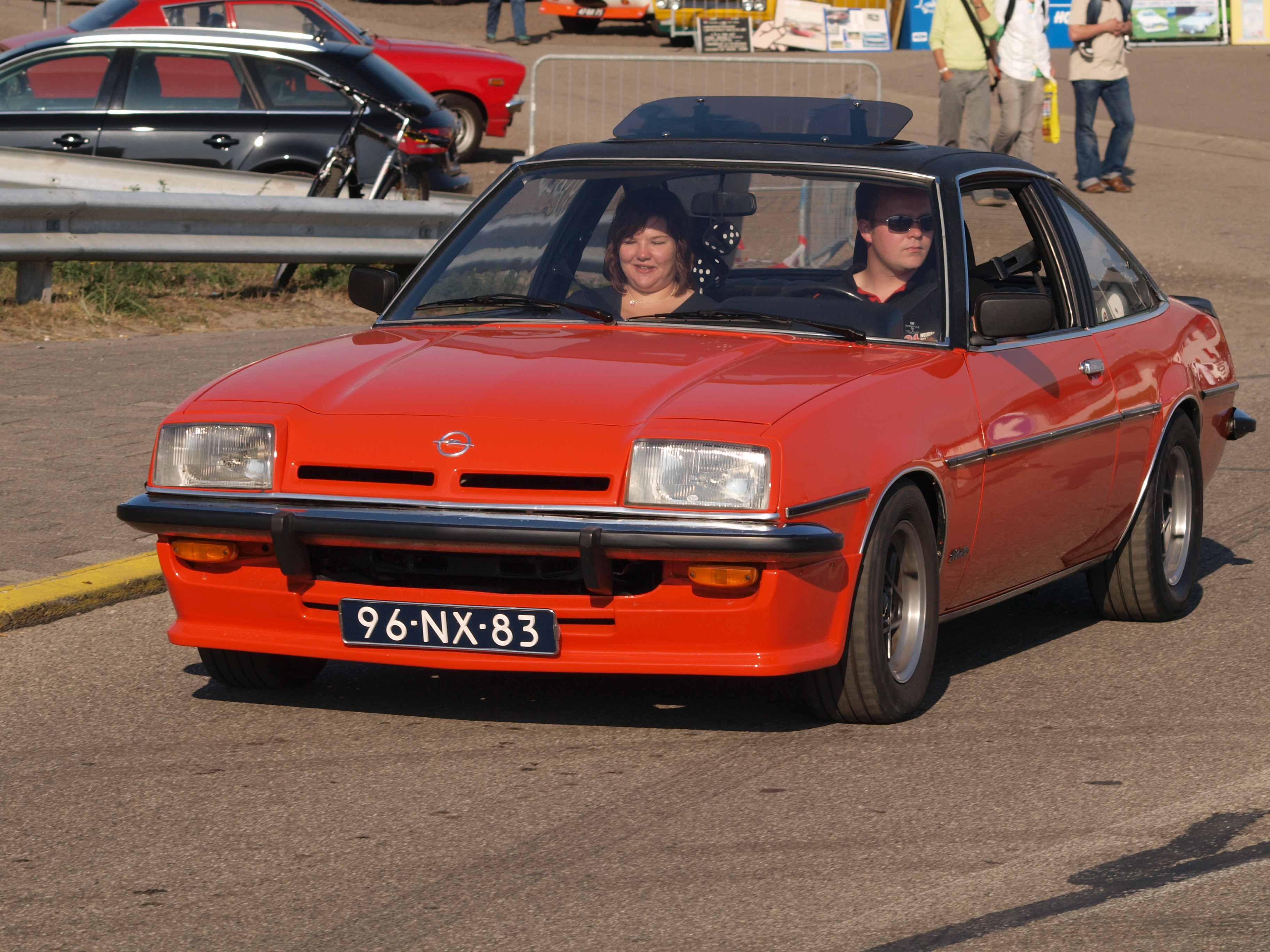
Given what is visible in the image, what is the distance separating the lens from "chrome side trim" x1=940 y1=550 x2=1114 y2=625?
18.0 ft

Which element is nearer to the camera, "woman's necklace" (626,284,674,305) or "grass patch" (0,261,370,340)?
"woman's necklace" (626,284,674,305)

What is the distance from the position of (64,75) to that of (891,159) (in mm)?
10348

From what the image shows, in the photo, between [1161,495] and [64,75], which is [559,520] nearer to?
[1161,495]

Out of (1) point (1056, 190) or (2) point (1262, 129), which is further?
(2) point (1262, 129)

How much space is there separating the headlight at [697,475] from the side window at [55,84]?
1122cm

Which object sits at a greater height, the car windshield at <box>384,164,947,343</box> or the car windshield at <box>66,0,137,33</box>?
the car windshield at <box>66,0,137,33</box>

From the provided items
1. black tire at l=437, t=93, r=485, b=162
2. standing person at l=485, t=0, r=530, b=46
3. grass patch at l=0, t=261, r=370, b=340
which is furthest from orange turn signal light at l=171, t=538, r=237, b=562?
standing person at l=485, t=0, r=530, b=46

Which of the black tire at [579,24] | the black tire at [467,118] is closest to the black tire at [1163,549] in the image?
the black tire at [467,118]

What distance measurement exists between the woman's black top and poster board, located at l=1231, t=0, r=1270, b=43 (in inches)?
1117

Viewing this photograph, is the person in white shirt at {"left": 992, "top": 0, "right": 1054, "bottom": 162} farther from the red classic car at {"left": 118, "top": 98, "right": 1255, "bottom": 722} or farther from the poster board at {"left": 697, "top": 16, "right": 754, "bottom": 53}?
the red classic car at {"left": 118, "top": 98, "right": 1255, "bottom": 722}

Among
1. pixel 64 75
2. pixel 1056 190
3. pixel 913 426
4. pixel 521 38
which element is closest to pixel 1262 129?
pixel 521 38

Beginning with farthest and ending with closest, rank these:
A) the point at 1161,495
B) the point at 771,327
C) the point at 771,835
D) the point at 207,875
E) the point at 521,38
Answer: the point at 521,38 → the point at 1161,495 → the point at 771,327 → the point at 771,835 → the point at 207,875

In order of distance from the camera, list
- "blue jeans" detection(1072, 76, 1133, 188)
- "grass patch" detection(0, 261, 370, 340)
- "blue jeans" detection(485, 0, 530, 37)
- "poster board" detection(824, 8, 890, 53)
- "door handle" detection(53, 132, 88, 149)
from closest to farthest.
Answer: "grass patch" detection(0, 261, 370, 340) → "door handle" detection(53, 132, 88, 149) → "blue jeans" detection(1072, 76, 1133, 188) → "poster board" detection(824, 8, 890, 53) → "blue jeans" detection(485, 0, 530, 37)

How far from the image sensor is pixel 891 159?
5902mm
